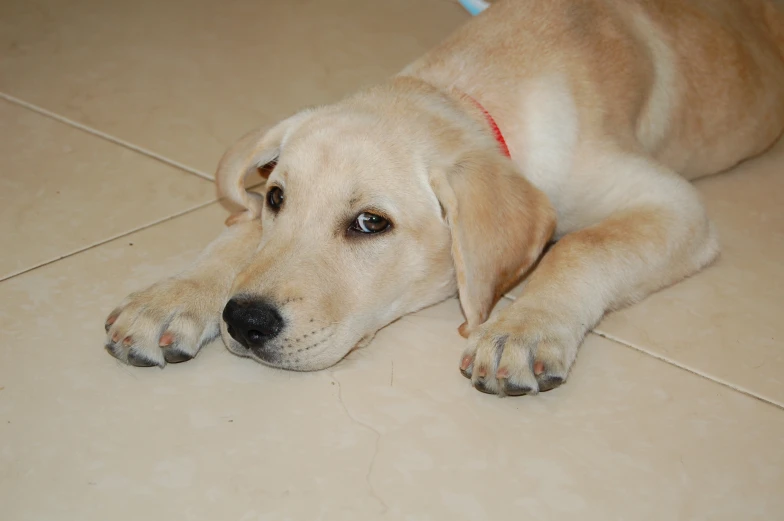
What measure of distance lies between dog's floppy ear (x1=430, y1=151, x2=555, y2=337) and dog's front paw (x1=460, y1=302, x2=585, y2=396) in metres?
0.09

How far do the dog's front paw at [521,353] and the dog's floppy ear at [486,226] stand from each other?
0.09 m

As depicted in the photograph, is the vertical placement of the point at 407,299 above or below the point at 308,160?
below

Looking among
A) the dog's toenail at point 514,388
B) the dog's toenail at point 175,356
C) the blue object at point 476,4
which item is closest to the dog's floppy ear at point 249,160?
the dog's toenail at point 175,356

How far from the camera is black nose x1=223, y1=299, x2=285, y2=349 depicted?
2.22 metres

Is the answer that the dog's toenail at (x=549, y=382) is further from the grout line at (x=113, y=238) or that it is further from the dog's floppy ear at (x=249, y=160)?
the grout line at (x=113, y=238)

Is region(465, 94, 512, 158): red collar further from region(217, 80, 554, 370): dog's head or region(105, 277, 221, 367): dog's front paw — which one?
region(105, 277, 221, 367): dog's front paw

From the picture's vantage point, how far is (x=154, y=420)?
2.19m

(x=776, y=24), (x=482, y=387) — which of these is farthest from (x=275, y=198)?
(x=776, y=24)

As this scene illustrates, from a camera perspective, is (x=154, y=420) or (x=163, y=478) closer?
(x=163, y=478)

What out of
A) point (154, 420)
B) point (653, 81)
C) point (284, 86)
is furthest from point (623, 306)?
point (284, 86)

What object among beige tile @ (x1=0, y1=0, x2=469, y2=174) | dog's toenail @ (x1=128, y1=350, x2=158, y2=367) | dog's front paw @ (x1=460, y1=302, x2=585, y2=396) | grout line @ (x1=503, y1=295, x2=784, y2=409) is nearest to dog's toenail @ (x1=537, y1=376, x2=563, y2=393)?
dog's front paw @ (x1=460, y1=302, x2=585, y2=396)

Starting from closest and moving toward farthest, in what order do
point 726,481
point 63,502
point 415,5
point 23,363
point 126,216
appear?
point 63,502
point 726,481
point 23,363
point 126,216
point 415,5

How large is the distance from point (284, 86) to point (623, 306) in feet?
7.55

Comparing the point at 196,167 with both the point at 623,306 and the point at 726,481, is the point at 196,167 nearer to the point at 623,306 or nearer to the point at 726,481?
the point at 623,306
